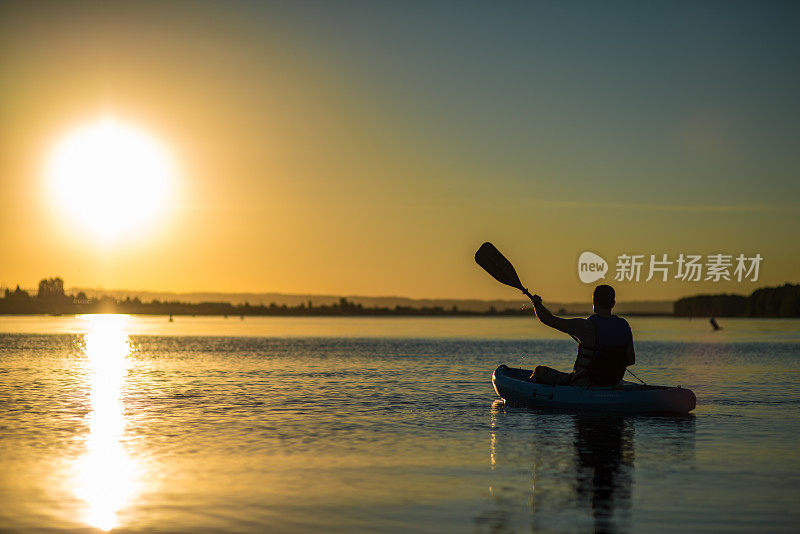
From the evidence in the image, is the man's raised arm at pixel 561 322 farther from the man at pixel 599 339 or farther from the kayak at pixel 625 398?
the kayak at pixel 625 398

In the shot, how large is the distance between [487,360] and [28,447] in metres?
35.7

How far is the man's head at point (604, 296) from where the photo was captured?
1895 cm

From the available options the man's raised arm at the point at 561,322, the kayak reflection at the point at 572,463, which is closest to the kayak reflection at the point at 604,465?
the kayak reflection at the point at 572,463

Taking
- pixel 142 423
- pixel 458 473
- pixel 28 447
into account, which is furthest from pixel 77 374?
pixel 458 473

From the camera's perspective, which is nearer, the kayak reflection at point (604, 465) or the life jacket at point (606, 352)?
the kayak reflection at point (604, 465)

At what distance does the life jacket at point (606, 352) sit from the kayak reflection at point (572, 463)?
39.6 inches

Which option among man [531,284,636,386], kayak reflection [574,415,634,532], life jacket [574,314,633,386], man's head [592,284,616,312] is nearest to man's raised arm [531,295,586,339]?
man [531,284,636,386]

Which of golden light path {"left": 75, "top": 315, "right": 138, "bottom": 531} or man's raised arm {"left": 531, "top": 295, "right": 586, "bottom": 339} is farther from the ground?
man's raised arm {"left": 531, "top": 295, "right": 586, "bottom": 339}

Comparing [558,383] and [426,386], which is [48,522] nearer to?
[558,383]

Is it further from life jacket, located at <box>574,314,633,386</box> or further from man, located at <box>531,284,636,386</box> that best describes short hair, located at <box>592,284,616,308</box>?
life jacket, located at <box>574,314,633,386</box>

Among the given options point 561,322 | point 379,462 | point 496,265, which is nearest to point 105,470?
point 379,462

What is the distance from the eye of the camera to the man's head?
18953 millimetres

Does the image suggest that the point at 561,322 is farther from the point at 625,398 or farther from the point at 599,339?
the point at 625,398

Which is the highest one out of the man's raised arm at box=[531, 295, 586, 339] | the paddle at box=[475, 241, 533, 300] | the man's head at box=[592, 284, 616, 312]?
the paddle at box=[475, 241, 533, 300]
